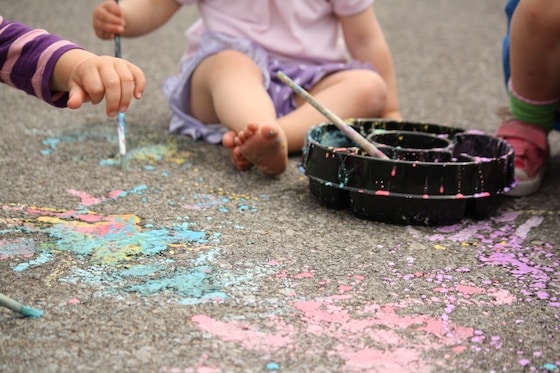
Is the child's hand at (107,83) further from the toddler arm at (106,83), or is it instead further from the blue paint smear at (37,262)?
the blue paint smear at (37,262)

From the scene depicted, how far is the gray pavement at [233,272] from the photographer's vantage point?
69cm

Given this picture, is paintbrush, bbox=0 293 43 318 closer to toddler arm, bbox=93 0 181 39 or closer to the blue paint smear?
the blue paint smear

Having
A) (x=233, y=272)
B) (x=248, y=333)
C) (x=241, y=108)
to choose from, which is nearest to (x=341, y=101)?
(x=241, y=108)

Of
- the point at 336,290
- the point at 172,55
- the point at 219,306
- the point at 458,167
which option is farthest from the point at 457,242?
the point at 172,55

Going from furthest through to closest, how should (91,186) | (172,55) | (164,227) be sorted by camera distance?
(172,55), (91,186), (164,227)

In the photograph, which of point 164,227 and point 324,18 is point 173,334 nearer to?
point 164,227

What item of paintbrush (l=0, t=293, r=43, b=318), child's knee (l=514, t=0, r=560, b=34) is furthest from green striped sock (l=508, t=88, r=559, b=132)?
paintbrush (l=0, t=293, r=43, b=318)

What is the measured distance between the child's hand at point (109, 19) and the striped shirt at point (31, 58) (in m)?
0.42

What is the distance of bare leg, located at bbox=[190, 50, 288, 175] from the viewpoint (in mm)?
1092

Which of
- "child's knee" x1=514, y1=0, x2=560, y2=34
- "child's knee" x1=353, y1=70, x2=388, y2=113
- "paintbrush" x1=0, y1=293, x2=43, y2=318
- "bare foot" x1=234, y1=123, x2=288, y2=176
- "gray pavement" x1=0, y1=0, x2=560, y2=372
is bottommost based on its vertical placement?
"gray pavement" x1=0, y1=0, x2=560, y2=372

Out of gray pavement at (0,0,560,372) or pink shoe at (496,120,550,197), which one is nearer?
gray pavement at (0,0,560,372)

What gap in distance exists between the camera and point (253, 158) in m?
1.12

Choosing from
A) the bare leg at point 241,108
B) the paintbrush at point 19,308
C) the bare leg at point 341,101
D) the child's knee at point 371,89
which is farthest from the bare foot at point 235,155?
the paintbrush at point 19,308

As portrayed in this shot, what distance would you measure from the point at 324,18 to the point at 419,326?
803 mm
